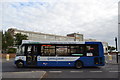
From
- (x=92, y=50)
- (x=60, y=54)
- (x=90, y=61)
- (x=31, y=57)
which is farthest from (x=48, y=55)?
(x=92, y=50)

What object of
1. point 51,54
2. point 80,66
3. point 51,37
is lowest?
point 80,66

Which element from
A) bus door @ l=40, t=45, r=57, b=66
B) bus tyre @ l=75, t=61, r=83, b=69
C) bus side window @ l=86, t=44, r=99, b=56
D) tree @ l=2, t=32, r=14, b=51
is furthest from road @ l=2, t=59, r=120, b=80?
tree @ l=2, t=32, r=14, b=51

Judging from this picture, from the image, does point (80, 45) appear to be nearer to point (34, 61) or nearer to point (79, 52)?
point (79, 52)

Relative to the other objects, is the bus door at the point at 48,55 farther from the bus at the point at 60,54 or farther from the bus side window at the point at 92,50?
the bus side window at the point at 92,50

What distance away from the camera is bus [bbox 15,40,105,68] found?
15.1m

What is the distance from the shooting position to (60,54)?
50.1ft

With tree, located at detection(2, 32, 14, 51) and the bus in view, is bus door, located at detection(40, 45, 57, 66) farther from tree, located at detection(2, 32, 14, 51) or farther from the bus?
tree, located at detection(2, 32, 14, 51)

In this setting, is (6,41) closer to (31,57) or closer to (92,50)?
(31,57)

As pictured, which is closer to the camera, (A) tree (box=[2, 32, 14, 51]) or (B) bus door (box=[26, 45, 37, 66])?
(B) bus door (box=[26, 45, 37, 66])

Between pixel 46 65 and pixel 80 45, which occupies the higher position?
pixel 80 45

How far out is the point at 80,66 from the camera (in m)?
15.0

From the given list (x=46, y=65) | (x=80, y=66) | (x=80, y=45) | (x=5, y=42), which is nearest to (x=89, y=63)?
(x=80, y=66)

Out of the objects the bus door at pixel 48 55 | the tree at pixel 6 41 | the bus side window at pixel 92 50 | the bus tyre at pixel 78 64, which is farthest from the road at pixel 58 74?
the tree at pixel 6 41

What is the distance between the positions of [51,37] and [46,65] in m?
85.0
